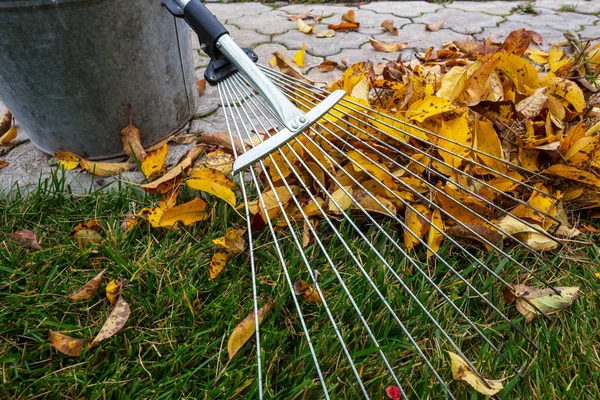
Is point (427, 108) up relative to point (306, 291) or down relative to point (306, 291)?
up

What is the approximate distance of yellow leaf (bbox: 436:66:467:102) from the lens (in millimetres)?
1469

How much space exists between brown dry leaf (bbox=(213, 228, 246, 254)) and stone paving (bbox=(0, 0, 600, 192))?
743 millimetres

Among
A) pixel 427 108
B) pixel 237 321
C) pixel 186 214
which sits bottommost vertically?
pixel 237 321

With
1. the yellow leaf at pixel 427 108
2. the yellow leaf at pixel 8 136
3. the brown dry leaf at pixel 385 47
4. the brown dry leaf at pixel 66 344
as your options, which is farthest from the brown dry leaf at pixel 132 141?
the brown dry leaf at pixel 385 47

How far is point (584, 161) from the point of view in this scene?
51.6 inches

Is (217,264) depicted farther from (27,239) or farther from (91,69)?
(91,69)

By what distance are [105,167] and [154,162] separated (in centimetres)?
19

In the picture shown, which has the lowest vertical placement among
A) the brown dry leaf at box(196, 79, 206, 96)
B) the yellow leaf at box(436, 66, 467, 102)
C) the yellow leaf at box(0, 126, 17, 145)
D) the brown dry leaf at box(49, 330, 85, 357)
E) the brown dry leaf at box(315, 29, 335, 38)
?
the brown dry leaf at box(49, 330, 85, 357)

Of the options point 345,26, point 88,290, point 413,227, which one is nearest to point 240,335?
point 88,290

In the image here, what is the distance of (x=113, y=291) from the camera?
1.09m

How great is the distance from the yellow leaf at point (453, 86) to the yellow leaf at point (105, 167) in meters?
1.14

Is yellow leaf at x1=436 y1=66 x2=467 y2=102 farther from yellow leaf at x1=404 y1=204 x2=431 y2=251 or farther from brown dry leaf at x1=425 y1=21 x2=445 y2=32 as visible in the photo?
brown dry leaf at x1=425 y1=21 x2=445 y2=32

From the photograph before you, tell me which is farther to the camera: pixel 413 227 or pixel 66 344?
pixel 413 227

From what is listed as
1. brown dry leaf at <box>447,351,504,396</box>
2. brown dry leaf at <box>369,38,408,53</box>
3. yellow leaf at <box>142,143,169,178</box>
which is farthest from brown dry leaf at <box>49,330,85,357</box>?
brown dry leaf at <box>369,38,408,53</box>
